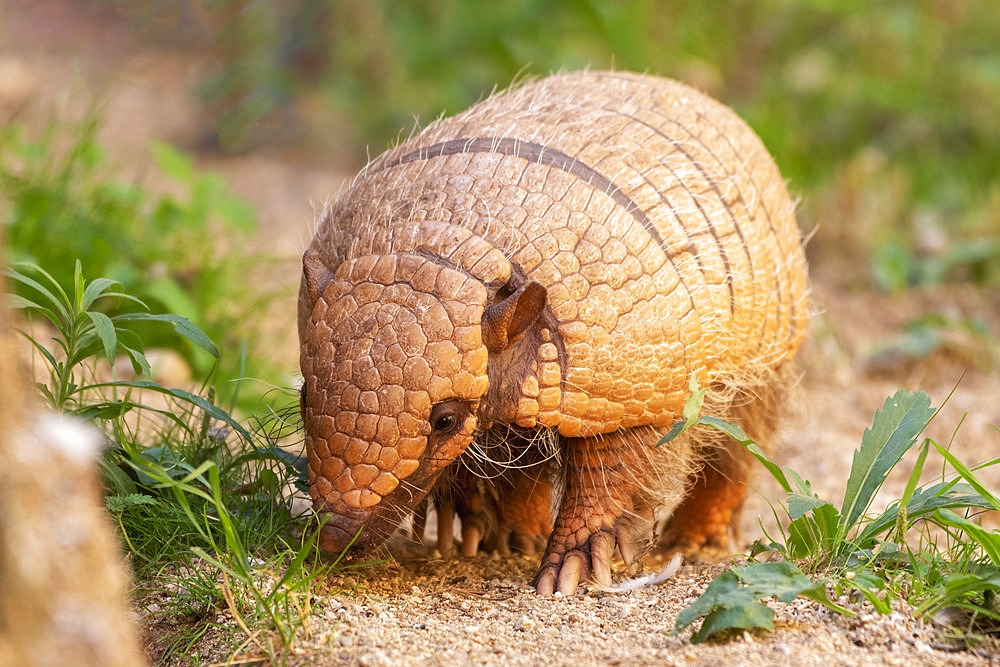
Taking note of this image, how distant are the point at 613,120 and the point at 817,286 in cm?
465

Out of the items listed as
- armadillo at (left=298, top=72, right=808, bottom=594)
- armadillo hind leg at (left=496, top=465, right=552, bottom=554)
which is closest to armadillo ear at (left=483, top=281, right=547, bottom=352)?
armadillo at (left=298, top=72, right=808, bottom=594)

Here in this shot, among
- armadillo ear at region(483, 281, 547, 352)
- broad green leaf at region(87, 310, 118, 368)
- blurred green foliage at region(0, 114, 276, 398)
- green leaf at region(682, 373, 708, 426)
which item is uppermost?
blurred green foliage at region(0, 114, 276, 398)

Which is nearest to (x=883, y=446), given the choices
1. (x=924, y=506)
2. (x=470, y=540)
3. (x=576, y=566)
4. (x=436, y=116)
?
(x=924, y=506)

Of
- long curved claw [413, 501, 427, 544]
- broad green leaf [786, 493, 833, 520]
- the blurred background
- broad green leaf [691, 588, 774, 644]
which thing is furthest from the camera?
the blurred background

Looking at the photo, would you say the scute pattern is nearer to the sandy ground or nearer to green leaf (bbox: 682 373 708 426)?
the sandy ground

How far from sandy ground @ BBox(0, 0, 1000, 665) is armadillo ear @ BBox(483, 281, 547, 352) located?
80cm

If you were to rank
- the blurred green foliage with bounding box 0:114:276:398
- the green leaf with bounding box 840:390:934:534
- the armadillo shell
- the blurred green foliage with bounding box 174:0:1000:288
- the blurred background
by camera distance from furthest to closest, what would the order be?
the blurred green foliage with bounding box 174:0:1000:288 → the blurred background → the blurred green foliage with bounding box 0:114:276:398 → the armadillo shell → the green leaf with bounding box 840:390:934:534

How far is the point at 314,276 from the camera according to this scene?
3.13 meters

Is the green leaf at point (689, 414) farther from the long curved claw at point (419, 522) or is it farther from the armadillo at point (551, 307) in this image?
the long curved claw at point (419, 522)

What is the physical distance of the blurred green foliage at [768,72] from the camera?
8.38 meters

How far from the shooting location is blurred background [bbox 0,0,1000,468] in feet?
18.7

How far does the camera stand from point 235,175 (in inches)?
377

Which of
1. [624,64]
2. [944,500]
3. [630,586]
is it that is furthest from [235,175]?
[944,500]

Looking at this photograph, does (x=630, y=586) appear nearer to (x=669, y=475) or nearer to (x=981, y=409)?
(x=669, y=475)
